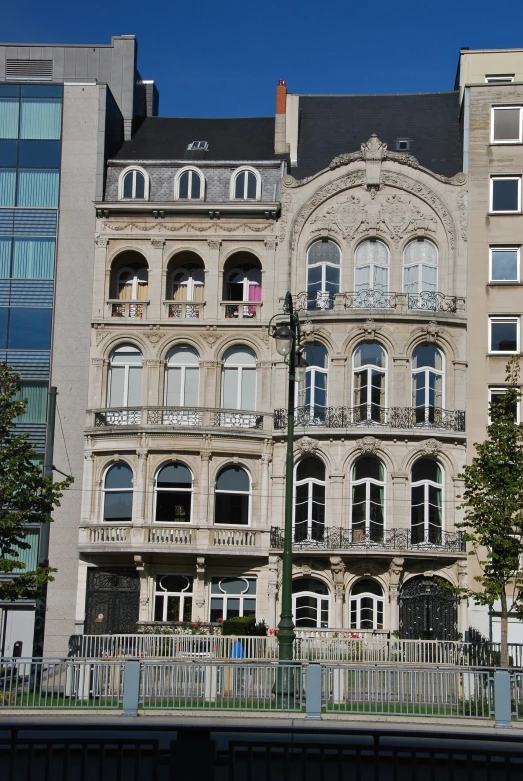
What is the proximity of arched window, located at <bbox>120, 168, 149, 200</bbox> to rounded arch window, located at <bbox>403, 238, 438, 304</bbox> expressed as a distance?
8.57 m

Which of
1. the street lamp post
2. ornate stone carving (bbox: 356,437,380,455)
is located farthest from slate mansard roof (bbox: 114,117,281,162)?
the street lamp post

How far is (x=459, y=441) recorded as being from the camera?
35.5 metres

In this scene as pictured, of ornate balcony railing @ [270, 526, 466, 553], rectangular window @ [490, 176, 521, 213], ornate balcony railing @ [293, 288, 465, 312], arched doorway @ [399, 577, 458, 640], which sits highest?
rectangular window @ [490, 176, 521, 213]

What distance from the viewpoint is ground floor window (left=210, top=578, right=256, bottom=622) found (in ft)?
116

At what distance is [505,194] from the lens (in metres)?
36.9

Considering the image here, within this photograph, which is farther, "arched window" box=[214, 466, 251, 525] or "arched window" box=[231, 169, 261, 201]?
"arched window" box=[231, 169, 261, 201]

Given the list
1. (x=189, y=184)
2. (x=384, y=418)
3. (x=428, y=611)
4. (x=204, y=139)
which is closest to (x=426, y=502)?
(x=384, y=418)

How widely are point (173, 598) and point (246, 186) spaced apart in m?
13.1

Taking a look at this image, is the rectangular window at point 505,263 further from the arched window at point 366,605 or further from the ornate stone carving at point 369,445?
the arched window at point 366,605

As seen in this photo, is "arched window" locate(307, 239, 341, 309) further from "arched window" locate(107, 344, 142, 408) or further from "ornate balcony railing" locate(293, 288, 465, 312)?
"arched window" locate(107, 344, 142, 408)

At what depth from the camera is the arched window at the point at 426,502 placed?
3503 cm

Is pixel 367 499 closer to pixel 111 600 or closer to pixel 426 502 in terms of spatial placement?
pixel 426 502

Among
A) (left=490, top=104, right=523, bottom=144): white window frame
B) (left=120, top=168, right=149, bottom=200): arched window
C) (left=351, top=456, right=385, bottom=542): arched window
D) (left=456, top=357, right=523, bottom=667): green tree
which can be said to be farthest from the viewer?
(left=120, top=168, right=149, bottom=200): arched window

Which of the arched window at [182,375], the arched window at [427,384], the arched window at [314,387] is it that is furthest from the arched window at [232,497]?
the arched window at [427,384]
